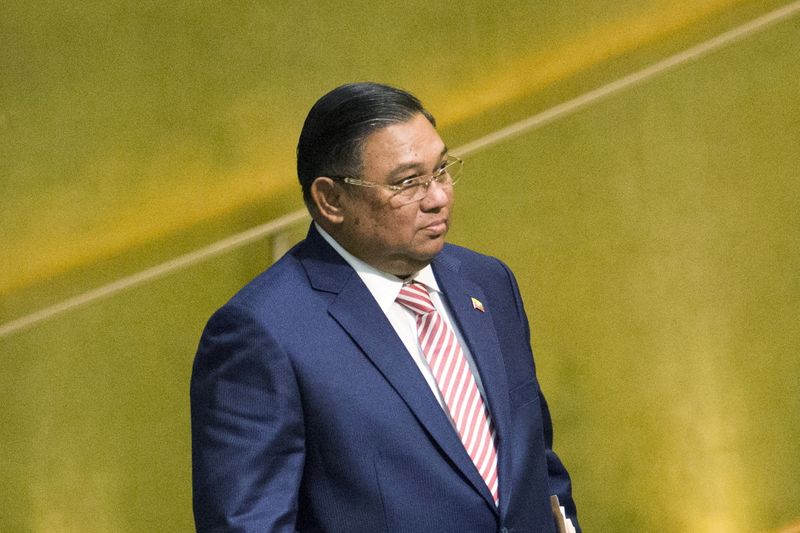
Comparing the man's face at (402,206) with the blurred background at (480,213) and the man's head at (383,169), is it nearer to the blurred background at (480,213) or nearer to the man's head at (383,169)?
the man's head at (383,169)

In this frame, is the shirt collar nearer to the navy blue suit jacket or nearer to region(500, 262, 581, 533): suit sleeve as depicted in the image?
the navy blue suit jacket

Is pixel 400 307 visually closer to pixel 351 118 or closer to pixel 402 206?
pixel 402 206

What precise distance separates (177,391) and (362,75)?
0.72m

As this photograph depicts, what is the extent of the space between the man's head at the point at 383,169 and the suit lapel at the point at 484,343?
83 millimetres

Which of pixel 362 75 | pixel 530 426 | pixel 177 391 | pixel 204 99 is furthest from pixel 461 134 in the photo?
pixel 530 426

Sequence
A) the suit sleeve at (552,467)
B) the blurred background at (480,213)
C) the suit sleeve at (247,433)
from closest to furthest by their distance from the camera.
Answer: the suit sleeve at (247,433) → the suit sleeve at (552,467) → the blurred background at (480,213)

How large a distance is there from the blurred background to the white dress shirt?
992mm

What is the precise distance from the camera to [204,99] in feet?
8.90

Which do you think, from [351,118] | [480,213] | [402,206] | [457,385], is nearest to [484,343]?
[457,385]

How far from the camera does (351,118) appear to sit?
169cm

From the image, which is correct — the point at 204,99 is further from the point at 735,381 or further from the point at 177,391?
the point at 735,381

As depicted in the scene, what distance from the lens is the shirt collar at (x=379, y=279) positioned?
1.71m

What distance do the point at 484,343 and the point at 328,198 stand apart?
0.26 meters

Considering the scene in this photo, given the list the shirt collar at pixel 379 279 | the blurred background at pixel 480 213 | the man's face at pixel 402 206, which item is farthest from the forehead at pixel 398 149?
the blurred background at pixel 480 213
